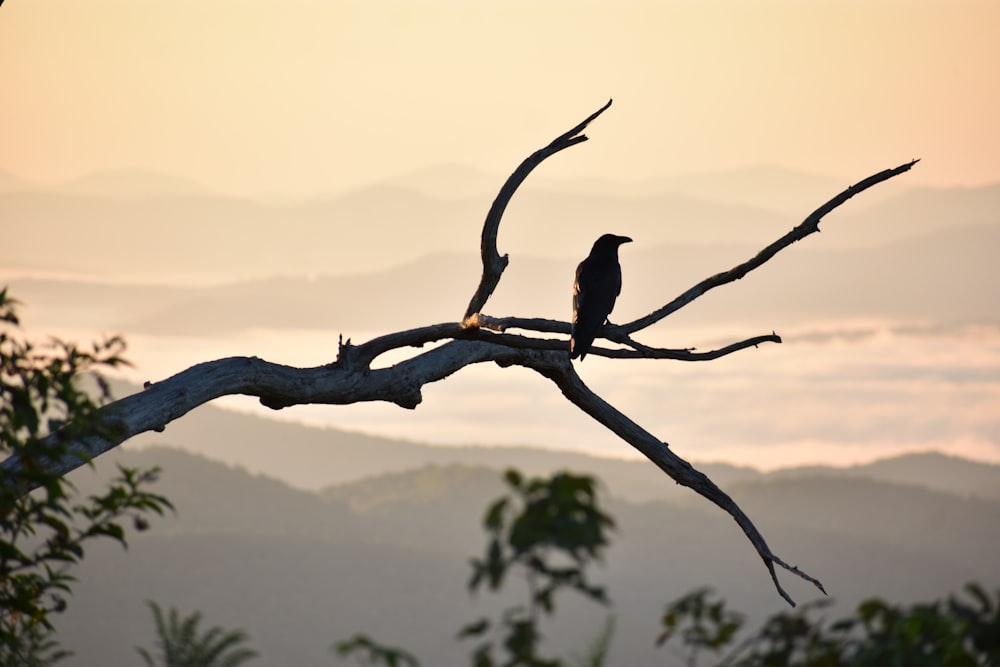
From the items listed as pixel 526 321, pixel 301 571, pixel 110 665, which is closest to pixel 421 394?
pixel 526 321

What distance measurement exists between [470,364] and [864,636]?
4573mm

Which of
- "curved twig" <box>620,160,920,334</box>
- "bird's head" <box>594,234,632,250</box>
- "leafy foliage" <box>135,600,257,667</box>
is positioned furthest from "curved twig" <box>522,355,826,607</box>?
"leafy foliage" <box>135,600,257,667</box>

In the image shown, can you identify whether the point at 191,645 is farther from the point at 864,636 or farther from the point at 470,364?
the point at 470,364

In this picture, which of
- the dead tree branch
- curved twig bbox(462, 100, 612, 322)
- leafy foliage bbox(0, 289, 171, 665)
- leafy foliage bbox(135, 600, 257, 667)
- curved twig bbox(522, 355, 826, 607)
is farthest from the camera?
leafy foliage bbox(135, 600, 257, 667)

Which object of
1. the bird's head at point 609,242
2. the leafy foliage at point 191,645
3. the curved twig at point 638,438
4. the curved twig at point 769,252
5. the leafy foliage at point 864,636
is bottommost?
the leafy foliage at point 864,636

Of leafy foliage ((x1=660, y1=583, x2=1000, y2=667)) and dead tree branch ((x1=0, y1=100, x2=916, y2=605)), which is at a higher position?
dead tree branch ((x1=0, y1=100, x2=916, y2=605))

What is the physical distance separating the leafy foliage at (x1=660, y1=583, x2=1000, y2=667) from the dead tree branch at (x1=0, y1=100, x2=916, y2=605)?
1118mm

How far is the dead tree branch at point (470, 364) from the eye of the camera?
309 inches

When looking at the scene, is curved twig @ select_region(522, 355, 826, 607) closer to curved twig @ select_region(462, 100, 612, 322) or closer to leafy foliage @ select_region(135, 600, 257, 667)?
curved twig @ select_region(462, 100, 612, 322)

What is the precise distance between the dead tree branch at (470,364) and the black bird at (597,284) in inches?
24.6

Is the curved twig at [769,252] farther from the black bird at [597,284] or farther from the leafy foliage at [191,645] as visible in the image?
the leafy foliage at [191,645]

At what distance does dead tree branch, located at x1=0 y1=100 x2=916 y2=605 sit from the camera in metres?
7.84

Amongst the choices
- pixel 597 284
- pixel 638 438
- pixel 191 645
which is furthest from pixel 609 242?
pixel 191 645

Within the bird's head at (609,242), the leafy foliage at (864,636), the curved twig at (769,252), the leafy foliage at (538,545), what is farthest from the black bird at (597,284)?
the leafy foliage at (864,636)
